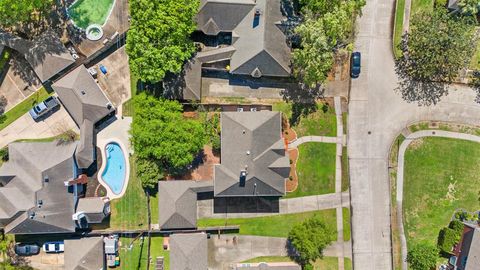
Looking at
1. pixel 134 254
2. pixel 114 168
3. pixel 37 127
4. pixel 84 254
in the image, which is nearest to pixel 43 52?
pixel 37 127

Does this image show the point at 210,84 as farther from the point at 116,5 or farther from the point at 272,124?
the point at 116,5

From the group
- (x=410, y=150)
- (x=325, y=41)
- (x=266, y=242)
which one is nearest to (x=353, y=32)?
(x=325, y=41)

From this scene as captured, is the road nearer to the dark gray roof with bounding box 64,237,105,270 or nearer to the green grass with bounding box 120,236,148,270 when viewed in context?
the green grass with bounding box 120,236,148,270

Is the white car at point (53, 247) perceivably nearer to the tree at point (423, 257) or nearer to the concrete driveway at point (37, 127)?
the concrete driveway at point (37, 127)

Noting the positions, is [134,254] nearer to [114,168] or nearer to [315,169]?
[114,168]

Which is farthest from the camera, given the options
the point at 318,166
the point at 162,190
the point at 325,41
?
the point at 318,166

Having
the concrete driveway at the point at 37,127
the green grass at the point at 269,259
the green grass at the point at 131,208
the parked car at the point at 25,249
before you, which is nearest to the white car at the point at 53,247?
the parked car at the point at 25,249
